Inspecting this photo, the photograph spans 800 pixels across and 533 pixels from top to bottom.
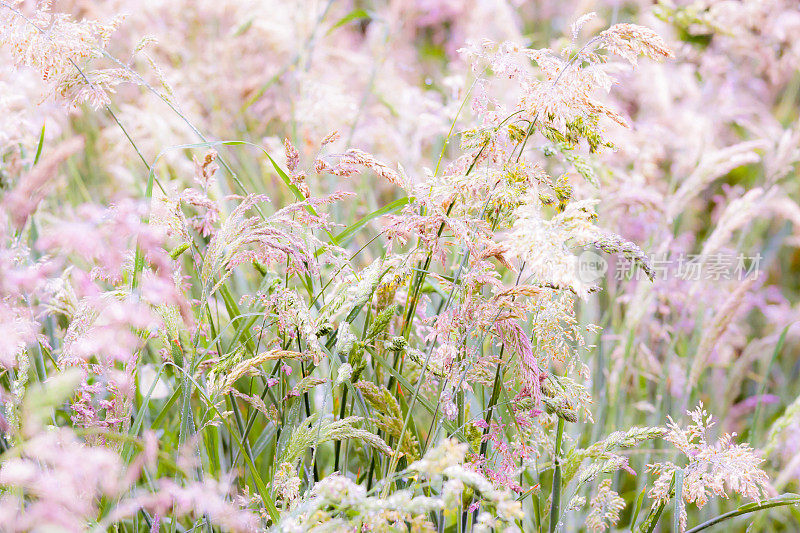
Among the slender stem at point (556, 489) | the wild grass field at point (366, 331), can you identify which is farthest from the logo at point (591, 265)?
the slender stem at point (556, 489)

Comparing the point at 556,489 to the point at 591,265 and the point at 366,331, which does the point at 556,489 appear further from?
the point at 591,265

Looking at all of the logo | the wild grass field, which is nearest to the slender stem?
the wild grass field

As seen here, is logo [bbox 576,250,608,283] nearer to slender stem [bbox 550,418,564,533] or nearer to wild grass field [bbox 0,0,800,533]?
wild grass field [bbox 0,0,800,533]

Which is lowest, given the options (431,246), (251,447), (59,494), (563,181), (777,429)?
(251,447)

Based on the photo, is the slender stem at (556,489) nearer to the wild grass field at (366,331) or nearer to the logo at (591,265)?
the wild grass field at (366,331)

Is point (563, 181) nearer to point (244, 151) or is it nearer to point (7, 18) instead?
point (7, 18)

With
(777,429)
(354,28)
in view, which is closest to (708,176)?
(777,429)

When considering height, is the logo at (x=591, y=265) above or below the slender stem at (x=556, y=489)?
above

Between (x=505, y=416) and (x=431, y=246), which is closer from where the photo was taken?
(x=431, y=246)

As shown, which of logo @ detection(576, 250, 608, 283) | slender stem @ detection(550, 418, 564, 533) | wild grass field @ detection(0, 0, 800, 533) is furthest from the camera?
logo @ detection(576, 250, 608, 283)

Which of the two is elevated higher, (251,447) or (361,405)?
(361,405)

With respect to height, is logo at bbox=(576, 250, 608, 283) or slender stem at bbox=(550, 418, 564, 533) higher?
logo at bbox=(576, 250, 608, 283)

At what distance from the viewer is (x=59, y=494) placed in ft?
2.01

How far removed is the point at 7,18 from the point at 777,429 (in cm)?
151
